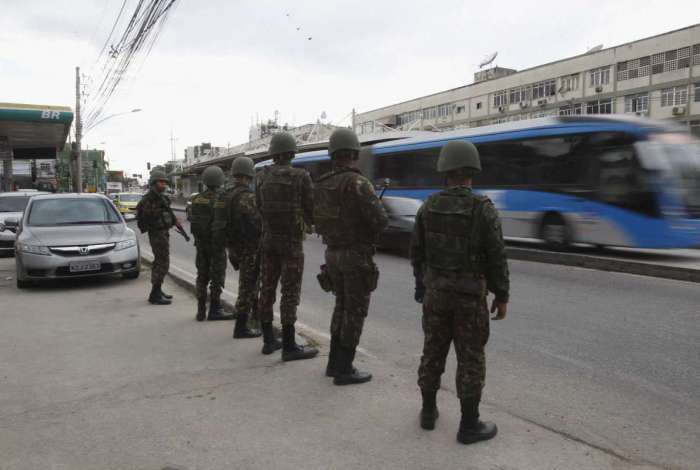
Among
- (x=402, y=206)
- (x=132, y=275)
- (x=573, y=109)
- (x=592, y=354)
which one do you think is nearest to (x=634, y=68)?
(x=573, y=109)

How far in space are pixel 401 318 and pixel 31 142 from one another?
29.1 meters

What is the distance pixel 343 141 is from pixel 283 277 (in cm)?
127

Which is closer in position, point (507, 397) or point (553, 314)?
point (507, 397)

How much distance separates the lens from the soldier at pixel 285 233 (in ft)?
15.2

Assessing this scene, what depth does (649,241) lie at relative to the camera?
10.7 metres

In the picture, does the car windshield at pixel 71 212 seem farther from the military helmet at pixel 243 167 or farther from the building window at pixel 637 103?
the building window at pixel 637 103

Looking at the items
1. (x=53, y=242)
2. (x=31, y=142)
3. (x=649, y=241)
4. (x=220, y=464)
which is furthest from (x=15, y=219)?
(x=31, y=142)

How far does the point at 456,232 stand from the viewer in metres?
3.12

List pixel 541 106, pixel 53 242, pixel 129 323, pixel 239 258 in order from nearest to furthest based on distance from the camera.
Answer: pixel 239 258, pixel 129 323, pixel 53 242, pixel 541 106

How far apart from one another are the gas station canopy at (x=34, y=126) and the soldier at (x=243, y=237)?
1830 cm

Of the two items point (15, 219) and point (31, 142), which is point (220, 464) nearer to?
point (15, 219)

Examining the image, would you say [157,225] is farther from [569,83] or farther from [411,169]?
[569,83]

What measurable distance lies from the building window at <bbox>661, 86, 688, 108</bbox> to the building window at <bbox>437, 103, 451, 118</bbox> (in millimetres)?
24294

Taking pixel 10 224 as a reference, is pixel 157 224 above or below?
above
